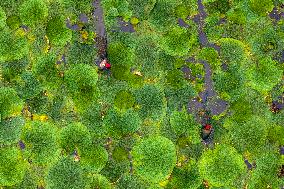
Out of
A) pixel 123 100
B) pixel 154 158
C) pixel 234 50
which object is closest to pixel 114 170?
pixel 154 158

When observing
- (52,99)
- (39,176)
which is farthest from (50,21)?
(39,176)

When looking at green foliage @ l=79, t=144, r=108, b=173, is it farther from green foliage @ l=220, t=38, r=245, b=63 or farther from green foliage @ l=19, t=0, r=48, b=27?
green foliage @ l=220, t=38, r=245, b=63

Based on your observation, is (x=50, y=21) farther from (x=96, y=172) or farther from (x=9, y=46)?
(x=96, y=172)

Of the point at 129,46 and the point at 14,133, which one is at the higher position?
the point at 129,46

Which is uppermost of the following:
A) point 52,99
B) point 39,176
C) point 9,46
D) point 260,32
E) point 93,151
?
point 260,32

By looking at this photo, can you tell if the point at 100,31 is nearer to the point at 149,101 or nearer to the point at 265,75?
the point at 149,101

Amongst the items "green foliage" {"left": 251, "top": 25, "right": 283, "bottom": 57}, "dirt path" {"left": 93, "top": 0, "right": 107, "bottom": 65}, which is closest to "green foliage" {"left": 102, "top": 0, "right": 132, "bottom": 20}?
"dirt path" {"left": 93, "top": 0, "right": 107, "bottom": 65}
